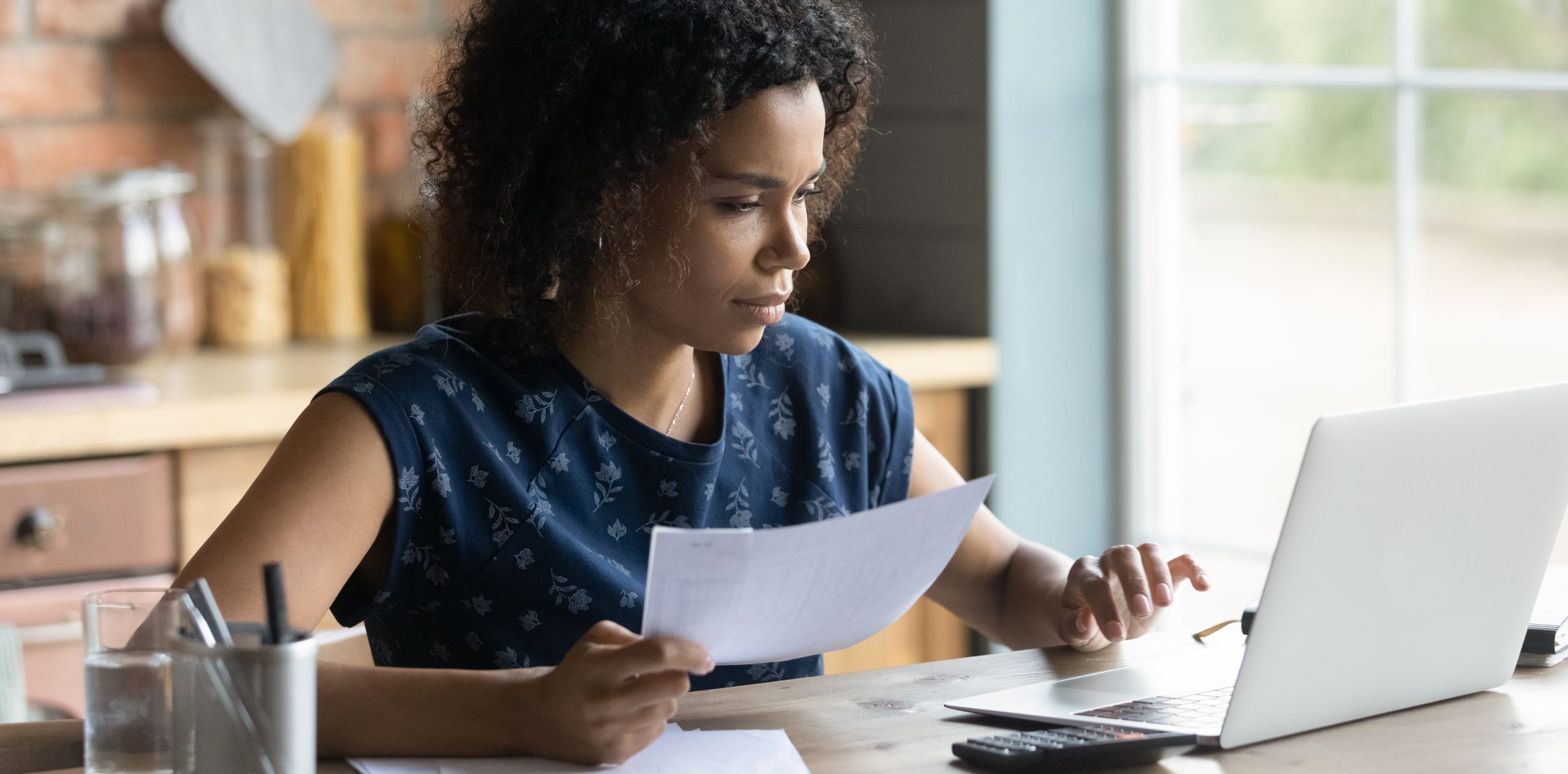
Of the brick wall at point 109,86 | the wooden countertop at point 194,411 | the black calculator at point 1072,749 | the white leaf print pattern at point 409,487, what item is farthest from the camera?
the brick wall at point 109,86

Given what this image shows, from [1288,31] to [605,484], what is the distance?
4.76 feet

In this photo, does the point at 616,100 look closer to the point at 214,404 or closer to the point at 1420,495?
the point at 1420,495

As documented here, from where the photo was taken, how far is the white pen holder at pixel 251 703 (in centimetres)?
93

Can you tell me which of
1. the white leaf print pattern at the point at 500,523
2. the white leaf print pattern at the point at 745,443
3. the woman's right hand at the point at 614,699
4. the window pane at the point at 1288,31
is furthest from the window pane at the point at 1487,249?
the woman's right hand at the point at 614,699

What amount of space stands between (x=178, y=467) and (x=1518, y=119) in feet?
5.80

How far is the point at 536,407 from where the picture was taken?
141 centimetres

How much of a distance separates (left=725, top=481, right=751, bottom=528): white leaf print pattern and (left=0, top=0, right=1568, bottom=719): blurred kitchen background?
88cm

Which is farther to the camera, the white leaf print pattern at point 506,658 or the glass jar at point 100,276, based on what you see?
the glass jar at point 100,276

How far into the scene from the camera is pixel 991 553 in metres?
1.58

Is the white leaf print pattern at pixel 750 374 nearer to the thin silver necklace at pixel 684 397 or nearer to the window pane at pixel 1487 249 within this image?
the thin silver necklace at pixel 684 397

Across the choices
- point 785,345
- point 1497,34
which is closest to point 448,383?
point 785,345

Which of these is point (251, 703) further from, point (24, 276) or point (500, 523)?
point (24, 276)

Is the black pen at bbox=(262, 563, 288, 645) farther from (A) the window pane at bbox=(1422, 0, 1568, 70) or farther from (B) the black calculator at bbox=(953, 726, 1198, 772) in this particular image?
(A) the window pane at bbox=(1422, 0, 1568, 70)

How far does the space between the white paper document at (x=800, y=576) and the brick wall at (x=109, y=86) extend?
188cm
